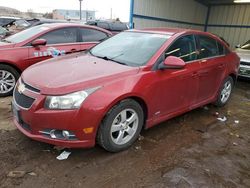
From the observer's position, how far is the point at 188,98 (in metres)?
4.14

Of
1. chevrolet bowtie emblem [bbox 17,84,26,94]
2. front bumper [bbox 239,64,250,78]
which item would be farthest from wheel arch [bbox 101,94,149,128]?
front bumper [bbox 239,64,250,78]

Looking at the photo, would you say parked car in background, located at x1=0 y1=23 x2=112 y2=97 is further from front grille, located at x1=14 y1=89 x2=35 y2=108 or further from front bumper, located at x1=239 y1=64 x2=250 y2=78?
front bumper, located at x1=239 y1=64 x2=250 y2=78

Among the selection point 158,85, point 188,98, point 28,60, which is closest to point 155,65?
point 158,85

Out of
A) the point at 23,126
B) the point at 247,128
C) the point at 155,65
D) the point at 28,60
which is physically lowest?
the point at 247,128

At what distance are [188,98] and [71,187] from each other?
A: 7.81 ft

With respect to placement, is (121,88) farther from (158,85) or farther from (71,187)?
(71,187)

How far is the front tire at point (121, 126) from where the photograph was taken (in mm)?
3010

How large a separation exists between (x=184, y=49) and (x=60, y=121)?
235 centimetres

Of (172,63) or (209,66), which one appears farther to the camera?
(209,66)

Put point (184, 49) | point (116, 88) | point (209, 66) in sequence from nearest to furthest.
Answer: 1. point (116, 88)
2. point (184, 49)
3. point (209, 66)

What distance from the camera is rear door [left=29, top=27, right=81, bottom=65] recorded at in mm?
5441

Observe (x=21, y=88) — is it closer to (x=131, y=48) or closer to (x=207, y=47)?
(x=131, y=48)

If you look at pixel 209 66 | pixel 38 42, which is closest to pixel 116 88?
pixel 209 66

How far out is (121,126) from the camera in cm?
323
